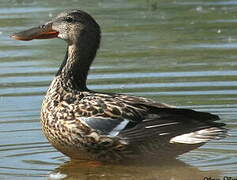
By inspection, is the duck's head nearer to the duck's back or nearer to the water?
the duck's back

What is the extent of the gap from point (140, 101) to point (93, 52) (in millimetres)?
927

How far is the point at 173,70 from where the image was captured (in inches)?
543

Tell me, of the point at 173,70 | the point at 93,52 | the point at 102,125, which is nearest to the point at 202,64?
the point at 173,70

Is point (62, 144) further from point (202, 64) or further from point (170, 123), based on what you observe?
point (202, 64)

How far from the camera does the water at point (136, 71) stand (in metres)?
10.2

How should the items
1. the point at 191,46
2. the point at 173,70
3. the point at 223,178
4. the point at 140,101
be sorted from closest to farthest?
the point at 223,178 → the point at 140,101 → the point at 173,70 → the point at 191,46

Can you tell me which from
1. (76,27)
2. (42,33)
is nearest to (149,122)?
(76,27)

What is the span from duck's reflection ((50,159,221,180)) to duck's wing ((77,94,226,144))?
0.31 m

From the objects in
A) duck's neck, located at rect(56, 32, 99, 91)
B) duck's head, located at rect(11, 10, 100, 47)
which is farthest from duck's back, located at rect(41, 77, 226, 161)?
duck's head, located at rect(11, 10, 100, 47)

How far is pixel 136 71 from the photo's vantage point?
1378 centimetres

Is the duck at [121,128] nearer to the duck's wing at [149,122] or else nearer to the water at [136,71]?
the duck's wing at [149,122]

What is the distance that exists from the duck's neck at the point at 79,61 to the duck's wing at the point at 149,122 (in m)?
0.72

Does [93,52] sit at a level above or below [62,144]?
above

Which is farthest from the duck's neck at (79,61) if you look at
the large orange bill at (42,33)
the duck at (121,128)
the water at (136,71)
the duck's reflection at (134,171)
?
the duck's reflection at (134,171)
